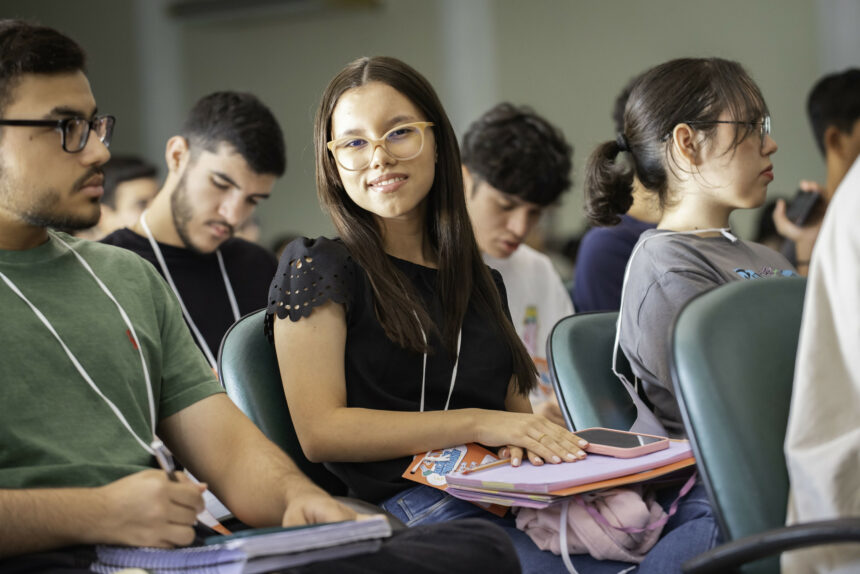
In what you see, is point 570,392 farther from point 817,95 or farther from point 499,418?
point 817,95

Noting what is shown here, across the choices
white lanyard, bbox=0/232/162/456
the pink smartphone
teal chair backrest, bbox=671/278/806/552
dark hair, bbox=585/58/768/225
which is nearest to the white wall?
dark hair, bbox=585/58/768/225

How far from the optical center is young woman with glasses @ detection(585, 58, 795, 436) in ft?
6.34

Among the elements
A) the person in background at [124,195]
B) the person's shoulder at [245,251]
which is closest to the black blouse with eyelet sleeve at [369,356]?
the person's shoulder at [245,251]

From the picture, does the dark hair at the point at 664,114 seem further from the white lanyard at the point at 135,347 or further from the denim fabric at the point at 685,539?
the white lanyard at the point at 135,347

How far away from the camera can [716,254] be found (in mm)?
2000

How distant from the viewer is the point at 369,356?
1.77 meters

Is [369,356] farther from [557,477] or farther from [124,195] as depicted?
[124,195]

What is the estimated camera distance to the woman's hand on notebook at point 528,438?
162cm

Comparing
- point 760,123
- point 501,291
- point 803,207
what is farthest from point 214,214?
point 803,207

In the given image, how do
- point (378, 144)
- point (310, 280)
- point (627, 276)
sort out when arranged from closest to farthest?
point (310, 280) < point (378, 144) < point (627, 276)

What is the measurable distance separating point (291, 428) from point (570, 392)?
57cm

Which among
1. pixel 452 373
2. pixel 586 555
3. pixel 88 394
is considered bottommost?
pixel 586 555

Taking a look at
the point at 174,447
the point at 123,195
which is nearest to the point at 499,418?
the point at 174,447

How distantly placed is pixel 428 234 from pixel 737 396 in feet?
2.89
